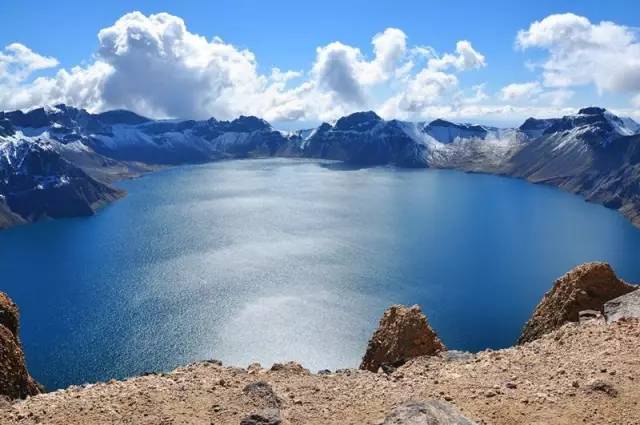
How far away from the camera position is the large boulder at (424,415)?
16.4 m

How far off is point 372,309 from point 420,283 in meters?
27.2

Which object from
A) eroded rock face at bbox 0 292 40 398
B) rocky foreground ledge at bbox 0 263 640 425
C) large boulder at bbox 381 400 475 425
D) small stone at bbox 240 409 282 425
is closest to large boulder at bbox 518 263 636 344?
rocky foreground ledge at bbox 0 263 640 425

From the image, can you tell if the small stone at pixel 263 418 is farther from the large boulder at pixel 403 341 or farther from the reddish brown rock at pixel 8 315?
the reddish brown rock at pixel 8 315

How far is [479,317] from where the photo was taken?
127 meters

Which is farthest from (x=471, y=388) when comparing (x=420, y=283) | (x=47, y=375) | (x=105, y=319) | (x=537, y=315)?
(x=420, y=283)

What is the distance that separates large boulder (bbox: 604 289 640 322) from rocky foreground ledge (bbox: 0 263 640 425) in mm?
129

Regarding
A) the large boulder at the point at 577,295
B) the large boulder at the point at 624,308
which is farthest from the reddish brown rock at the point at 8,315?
the large boulder at the point at 624,308

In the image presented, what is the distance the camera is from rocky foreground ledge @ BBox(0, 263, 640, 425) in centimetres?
1902

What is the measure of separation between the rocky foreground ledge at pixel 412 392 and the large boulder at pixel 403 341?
3.32 meters

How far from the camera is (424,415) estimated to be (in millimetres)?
16562

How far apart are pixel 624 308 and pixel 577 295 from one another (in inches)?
176

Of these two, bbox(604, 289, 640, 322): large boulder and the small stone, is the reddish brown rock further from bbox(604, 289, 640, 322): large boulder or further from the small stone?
bbox(604, 289, 640, 322): large boulder

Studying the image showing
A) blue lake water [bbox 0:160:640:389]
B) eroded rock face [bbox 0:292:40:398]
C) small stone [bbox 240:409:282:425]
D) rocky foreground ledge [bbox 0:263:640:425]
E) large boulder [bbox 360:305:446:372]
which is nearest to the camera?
small stone [bbox 240:409:282:425]

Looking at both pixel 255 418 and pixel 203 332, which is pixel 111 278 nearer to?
pixel 203 332
